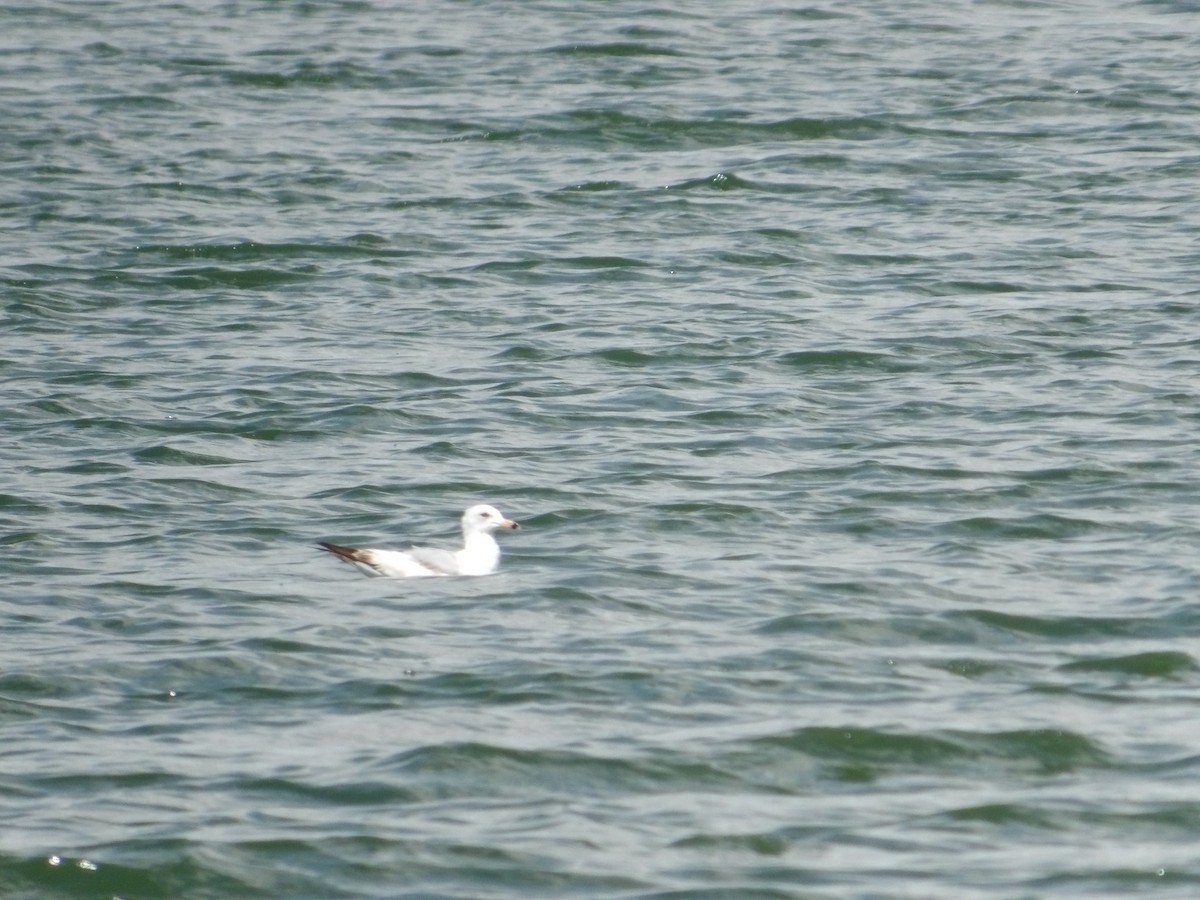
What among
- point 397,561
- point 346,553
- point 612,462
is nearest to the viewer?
point 346,553

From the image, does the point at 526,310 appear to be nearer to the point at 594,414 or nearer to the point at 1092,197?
the point at 594,414

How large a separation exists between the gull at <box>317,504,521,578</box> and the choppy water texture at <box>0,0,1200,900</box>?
127 millimetres

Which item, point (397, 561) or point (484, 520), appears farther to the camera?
point (484, 520)

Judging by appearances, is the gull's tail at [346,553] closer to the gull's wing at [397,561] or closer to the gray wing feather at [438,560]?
the gull's wing at [397,561]

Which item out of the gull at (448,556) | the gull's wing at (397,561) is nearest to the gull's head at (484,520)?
the gull at (448,556)

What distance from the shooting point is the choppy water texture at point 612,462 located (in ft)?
26.9

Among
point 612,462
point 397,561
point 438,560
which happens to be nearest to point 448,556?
point 438,560

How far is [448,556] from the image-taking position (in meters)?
11.4

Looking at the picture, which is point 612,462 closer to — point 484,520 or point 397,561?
point 484,520

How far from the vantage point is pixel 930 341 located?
16.2 m

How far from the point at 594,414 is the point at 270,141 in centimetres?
1008

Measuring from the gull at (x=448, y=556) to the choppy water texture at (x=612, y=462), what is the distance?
127 millimetres

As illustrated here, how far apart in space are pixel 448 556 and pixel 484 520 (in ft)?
1.16

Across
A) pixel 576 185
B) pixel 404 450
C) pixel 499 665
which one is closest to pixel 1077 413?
pixel 404 450
